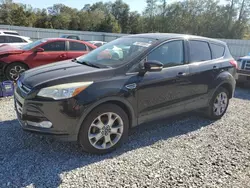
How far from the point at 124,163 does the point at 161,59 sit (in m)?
1.73

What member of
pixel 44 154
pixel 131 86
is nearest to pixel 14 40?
pixel 44 154

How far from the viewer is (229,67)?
4738mm

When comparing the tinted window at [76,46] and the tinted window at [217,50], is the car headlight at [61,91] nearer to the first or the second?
the tinted window at [217,50]

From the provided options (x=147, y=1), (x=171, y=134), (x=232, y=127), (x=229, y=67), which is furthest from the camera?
(x=147, y=1)

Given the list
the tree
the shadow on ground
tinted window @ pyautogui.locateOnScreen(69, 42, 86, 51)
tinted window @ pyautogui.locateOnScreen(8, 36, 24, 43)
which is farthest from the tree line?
the shadow on ground

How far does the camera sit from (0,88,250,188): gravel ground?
8.75 feet

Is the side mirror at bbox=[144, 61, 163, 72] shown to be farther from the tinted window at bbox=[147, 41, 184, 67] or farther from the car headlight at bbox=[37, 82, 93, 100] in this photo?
the car headlight at bbox=[37, 82, 93, 100]

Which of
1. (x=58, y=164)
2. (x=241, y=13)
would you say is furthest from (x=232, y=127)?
(x=241, y=13)

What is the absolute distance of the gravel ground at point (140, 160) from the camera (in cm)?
267

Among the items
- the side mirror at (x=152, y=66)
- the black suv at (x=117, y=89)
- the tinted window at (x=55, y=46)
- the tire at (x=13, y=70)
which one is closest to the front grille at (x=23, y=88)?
the black suv at (x=117, y=89)

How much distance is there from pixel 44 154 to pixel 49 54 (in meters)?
4.88

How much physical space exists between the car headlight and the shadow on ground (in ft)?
2.88

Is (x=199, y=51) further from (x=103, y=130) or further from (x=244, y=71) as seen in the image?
(x=244, y=71)

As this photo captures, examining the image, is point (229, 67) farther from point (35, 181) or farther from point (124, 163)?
point (35, 181)
